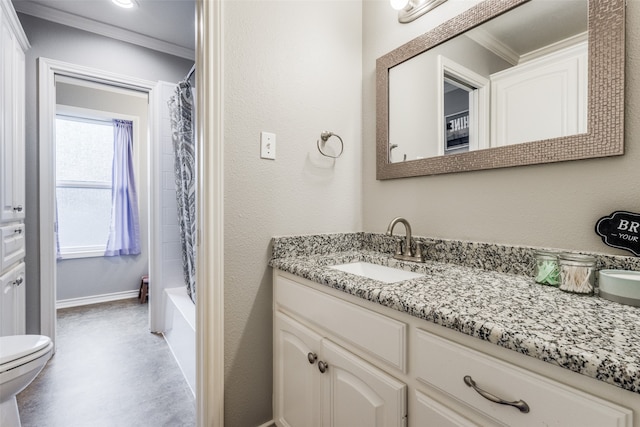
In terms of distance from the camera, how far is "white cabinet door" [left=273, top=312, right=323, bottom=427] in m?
1.04

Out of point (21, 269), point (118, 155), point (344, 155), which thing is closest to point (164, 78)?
point (118, 155)

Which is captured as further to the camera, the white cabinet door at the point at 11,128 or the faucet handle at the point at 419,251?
the white cabinet door at the point at 11,128

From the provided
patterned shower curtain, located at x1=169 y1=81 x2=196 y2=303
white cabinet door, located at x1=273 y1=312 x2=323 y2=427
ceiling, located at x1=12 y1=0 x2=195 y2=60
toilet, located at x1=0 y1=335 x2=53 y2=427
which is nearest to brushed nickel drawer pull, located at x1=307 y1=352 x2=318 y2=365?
white cabinet door, located at x1=273 y1=312 x2=323 y2=427

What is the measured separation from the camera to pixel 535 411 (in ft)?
1.70

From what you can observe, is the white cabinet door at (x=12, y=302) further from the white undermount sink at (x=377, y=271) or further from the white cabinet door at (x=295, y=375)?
the white undermount sink at (x=377, y=271)

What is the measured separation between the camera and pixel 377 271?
1316mm

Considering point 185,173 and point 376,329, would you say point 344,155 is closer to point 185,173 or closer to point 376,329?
point 376,329

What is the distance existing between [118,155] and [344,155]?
315cm

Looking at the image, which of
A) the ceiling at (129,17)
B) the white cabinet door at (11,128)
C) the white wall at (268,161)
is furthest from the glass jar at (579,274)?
the ceiling at (129,17)

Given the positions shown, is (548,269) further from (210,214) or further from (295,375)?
(210,214)

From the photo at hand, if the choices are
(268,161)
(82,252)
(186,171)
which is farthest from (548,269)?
(82,252)

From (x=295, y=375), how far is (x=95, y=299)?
3.26 meters

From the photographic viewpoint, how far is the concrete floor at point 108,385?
1.51 metres

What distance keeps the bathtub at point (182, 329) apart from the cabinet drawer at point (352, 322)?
90cm
